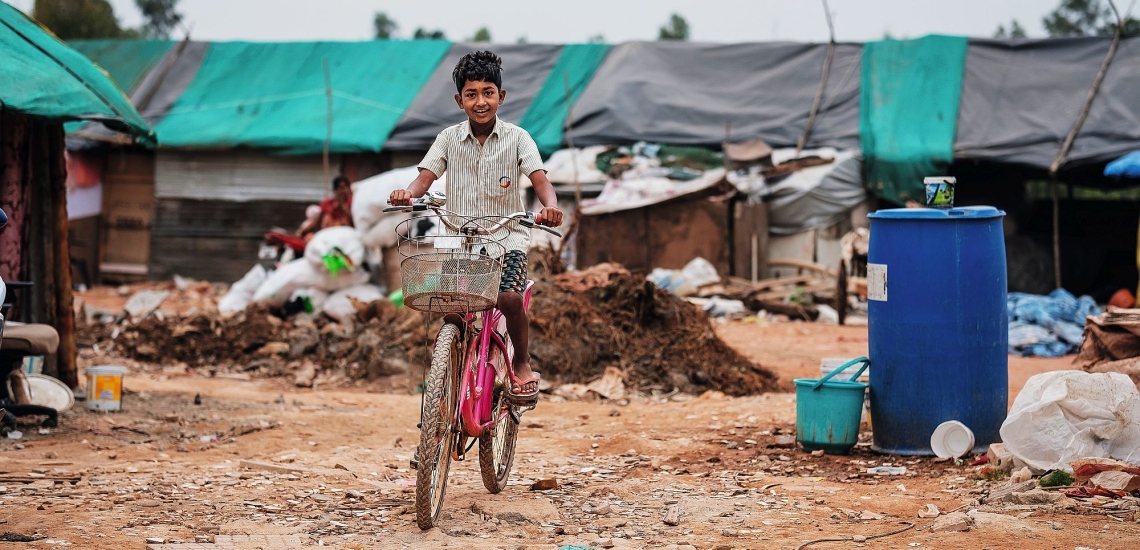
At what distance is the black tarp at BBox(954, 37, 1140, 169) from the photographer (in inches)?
600

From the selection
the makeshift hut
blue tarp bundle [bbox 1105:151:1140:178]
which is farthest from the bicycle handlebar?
blue tarp bundle [bbox 1105:151:1140:178]

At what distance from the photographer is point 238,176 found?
63.3 feet

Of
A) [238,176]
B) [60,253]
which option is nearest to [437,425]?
[60,253]

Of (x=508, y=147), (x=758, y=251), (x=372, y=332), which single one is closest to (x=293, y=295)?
(x=372, y=332)

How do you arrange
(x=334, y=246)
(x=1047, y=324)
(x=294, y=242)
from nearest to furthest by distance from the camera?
1. (x=334, y=246)
2. (x=1047, y=324)
3. (x=294, y=242)

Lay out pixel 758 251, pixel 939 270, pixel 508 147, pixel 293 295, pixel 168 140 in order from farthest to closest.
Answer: pixel 168 140 < pixel 758 251 < pixel 293 295 < pixel 939 270 < pixel 508 147

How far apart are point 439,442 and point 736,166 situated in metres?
12.7

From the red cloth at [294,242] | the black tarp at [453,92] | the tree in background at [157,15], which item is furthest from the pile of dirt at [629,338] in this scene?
the tree in background at [157,15]

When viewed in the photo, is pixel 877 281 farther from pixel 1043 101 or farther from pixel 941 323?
pixel 1043 101

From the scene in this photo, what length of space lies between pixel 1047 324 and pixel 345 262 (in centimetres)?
756

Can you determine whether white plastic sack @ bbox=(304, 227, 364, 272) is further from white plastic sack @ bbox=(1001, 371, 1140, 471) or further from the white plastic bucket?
white plastic sack @ bbox=(1001, 371, 1140, 471)

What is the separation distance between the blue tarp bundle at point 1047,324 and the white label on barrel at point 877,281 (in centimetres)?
589

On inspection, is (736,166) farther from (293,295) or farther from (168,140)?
(168,140)

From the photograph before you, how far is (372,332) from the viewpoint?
9977 millimetres
